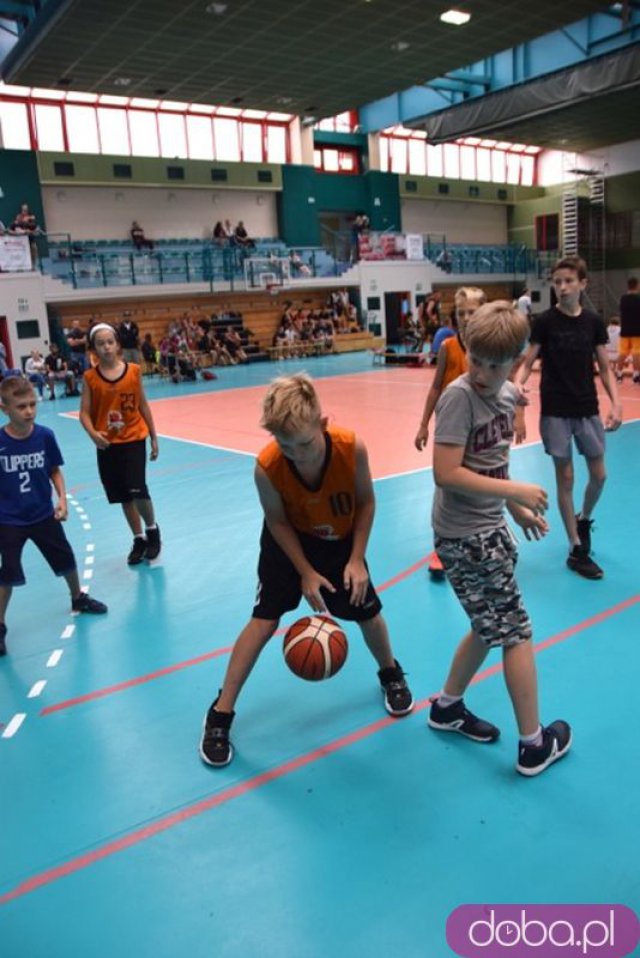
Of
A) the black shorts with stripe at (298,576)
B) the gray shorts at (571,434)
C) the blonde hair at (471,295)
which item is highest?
the blonde hair at (471,295)

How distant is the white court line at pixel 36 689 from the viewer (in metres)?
3.75

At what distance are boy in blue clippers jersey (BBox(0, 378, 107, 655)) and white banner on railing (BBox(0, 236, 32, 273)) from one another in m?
20.2

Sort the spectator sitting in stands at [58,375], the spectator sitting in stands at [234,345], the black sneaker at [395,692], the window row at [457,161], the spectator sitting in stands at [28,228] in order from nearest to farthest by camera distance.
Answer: the black sneaker at [395,692] → the spectator sitting in stands at [58,375] → the spectator sitting in stands at [28,228] → the spectator sitting in stands at [234,345] → the window row at [457,161]

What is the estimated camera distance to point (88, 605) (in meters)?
4.79

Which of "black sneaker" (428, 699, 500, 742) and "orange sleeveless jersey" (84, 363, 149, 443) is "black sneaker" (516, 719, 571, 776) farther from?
"orange sleeveless jersey" (84, 363, 149, 443)

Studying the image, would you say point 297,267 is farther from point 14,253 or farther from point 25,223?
point 14,253

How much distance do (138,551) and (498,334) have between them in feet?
13.0

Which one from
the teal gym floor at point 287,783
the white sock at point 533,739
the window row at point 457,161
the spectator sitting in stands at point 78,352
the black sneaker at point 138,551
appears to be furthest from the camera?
the window row at point 457,161

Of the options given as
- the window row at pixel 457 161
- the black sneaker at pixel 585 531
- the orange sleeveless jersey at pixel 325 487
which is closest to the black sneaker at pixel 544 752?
the orange sleeveless jersey at pixel 325 487

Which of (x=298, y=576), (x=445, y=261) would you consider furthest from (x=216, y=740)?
(x=445, y=261)

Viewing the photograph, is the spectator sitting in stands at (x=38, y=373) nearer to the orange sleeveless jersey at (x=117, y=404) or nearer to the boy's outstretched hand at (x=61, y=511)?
the orange sleeveless jersey at (x=117, y=404)

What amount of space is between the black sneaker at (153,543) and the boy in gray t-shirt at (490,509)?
3.34 m

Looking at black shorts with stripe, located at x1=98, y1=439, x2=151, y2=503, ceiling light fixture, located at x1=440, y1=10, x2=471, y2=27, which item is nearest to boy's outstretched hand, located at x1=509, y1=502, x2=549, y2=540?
black shorts with stripe, located at x1=98, y1=439, x2=151, y2=503

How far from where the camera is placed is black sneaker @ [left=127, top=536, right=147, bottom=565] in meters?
5.72
